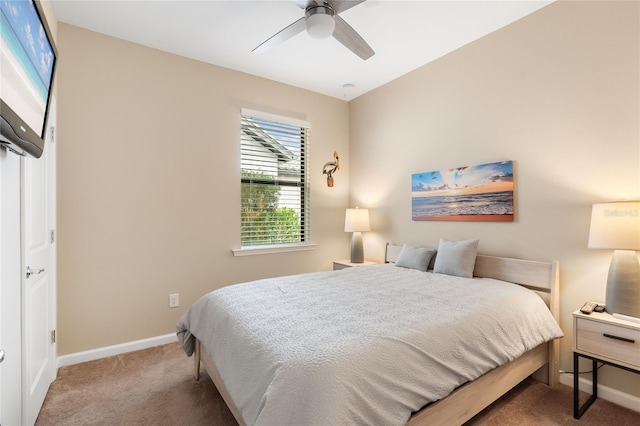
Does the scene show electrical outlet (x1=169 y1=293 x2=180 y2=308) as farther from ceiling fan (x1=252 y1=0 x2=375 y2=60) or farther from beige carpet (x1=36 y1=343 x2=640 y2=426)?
ceiling fan (x1=252 y1=0 x2=375 y2=60)

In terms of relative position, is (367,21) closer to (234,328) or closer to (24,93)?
(24,93)

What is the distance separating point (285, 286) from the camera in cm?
229

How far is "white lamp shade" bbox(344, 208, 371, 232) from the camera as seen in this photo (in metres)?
3.74

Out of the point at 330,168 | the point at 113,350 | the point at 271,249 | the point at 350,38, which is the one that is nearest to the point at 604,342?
the point at 350,38

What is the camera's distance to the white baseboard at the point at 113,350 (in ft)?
8.32

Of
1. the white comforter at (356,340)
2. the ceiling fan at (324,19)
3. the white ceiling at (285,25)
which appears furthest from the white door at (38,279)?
the ceiling fan at (324,19)

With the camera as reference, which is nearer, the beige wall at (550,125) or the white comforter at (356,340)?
the white comforter at (356,340)

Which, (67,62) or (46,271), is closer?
(46,271)

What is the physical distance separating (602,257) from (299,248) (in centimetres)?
276

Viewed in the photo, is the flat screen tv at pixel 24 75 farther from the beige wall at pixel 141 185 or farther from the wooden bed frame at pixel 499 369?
the wooden bed frame at pixel 499 369

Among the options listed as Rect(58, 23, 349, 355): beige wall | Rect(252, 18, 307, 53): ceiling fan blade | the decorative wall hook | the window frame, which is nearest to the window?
the window frame

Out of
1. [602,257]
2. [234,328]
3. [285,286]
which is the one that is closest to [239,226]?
[285,286]

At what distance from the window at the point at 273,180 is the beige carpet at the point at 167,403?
1544 millimetres

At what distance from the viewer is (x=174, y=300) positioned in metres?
3.02
